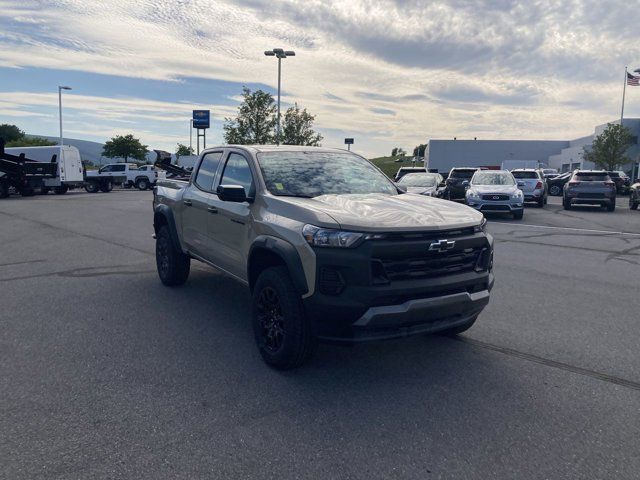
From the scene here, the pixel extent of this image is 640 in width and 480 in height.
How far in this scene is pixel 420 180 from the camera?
771 inches

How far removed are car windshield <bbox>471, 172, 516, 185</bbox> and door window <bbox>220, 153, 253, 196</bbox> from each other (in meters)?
14.2

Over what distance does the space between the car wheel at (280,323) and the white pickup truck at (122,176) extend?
35.6m

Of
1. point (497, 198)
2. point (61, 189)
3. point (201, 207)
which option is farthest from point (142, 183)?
point (201, 207)

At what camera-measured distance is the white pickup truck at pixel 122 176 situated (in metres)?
36.4

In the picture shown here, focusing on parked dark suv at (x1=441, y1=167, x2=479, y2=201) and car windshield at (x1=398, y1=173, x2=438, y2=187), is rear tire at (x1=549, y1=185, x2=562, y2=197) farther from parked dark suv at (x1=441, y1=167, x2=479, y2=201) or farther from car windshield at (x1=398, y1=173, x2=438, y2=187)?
car windshield at (x1=398, y1=173, x2=438, y2=187)

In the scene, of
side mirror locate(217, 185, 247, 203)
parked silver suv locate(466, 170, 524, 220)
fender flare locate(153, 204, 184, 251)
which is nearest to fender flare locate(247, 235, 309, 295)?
side mirror locate(217, 185, 247, 203)

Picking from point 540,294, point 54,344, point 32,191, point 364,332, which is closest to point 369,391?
point 364,332

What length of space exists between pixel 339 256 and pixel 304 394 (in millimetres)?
1016

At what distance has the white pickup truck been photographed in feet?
119

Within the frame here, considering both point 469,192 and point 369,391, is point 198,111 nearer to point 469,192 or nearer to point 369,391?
point 469,192

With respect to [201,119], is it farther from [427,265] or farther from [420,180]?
[427,265]

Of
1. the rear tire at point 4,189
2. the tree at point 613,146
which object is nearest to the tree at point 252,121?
the rear tire at point 4,189

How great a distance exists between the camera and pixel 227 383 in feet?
12.6

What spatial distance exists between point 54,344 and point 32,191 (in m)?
28.1
